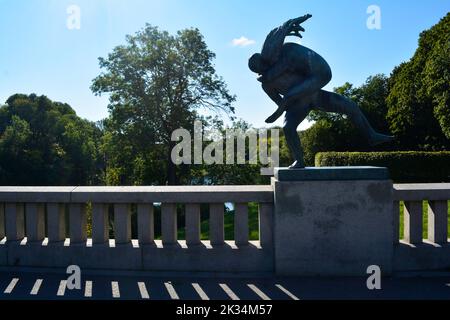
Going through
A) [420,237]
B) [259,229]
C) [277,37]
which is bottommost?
[420,237]

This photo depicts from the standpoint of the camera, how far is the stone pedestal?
173 inches

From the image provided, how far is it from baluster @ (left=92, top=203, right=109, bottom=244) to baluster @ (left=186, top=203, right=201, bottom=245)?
3.49ft

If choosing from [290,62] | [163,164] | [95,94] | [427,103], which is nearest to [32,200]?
Answer: [290,62]

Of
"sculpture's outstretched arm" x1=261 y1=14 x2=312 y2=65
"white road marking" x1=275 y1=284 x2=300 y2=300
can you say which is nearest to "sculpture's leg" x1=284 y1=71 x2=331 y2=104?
"sculpture's outstretched arm" x1=261 y1=14 x2=312 y2=65

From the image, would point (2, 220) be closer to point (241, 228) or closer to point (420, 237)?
point (241, 228)

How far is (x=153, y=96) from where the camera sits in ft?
87.4

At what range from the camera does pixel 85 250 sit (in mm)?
4723

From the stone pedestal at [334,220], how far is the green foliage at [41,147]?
3694 centimetres

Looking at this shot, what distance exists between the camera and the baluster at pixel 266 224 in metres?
4.59

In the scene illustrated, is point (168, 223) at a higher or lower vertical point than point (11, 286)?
higher

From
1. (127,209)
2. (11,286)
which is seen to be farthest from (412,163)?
(11,286)

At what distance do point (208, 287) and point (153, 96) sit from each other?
23702 millimetres

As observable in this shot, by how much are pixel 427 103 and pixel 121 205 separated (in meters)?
30.0

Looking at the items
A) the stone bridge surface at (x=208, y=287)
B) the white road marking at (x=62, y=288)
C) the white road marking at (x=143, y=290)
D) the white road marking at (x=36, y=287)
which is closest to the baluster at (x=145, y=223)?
the stone bridge surface at (x=208, y=287)
